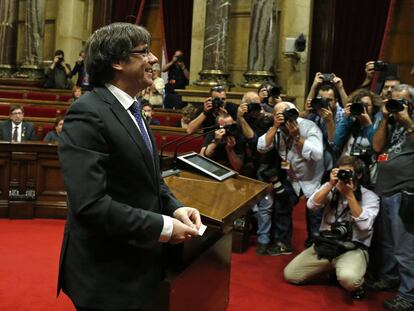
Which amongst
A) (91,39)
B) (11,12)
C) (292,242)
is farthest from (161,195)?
(11,12)

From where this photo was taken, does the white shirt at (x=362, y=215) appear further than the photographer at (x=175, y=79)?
No

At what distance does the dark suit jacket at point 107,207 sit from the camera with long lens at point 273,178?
115 inches

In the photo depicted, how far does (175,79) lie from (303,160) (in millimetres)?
4643

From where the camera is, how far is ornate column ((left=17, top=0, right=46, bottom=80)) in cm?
1021

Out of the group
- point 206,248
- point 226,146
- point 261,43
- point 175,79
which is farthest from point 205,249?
point 175,79

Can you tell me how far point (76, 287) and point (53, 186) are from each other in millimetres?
4139

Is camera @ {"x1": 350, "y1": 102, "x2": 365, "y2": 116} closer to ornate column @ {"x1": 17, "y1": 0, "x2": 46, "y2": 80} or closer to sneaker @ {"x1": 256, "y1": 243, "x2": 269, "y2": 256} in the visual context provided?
sneaker @ {"x1": 256, "y1": 243, "x2": 269, "y2": 256}

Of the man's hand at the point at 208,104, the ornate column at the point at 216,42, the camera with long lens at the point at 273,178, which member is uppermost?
the ornate column at the point at 216,42

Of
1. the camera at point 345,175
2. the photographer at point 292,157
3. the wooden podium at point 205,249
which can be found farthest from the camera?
the photographer at point 292,157

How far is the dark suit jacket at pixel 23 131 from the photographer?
244 inches

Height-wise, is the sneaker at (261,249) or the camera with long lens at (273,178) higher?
the camera with long lens at (273,178)

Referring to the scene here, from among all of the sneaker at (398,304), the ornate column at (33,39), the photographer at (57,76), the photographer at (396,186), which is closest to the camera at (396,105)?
the photographer at (396,186)

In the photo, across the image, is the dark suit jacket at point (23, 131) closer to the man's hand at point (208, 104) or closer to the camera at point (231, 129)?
the man's hand at point (208, 104)

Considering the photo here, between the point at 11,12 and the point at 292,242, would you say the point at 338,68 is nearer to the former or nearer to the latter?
the point at 292,242
